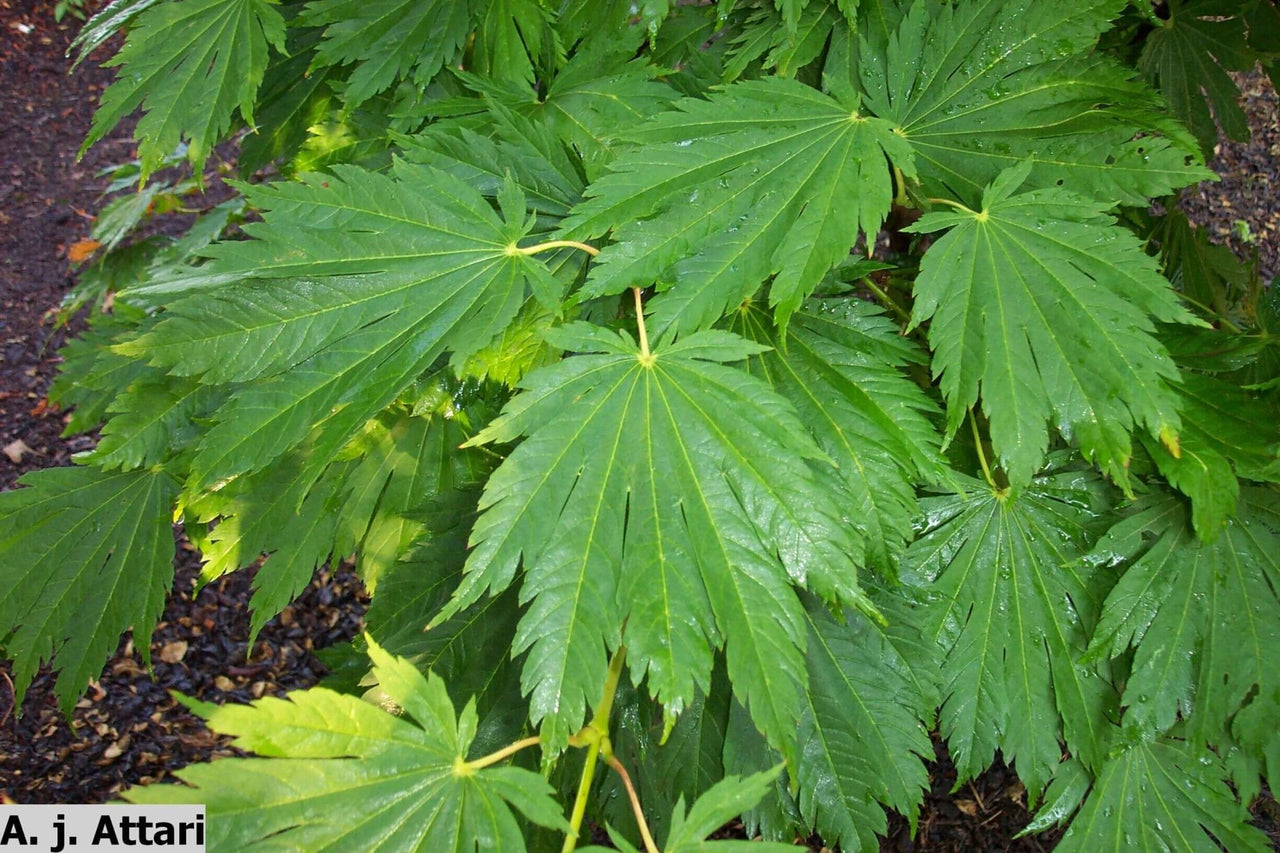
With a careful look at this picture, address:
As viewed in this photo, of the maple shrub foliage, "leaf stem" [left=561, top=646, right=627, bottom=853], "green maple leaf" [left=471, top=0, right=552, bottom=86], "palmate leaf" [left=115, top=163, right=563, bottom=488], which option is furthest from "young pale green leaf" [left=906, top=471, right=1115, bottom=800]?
"green maple leaf" [left=471, top=0, right=552, bottom=86]

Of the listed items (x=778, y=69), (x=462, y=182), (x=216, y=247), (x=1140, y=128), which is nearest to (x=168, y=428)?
(x=216, y=247)

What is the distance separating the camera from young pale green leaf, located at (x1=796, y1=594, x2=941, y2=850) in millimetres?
1367

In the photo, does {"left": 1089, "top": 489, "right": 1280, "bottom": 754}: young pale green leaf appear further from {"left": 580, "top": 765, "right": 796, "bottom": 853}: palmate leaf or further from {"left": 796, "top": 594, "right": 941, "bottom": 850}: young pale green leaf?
{"left": 580, "top": 765, "right": 796, "bottom": 853}: palmate leaf

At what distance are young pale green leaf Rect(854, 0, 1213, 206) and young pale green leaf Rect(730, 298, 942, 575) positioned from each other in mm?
243

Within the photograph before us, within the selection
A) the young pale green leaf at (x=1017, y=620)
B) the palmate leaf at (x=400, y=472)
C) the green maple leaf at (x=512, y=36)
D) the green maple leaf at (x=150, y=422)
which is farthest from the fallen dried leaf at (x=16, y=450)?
the young pale green leaf at (x=1017, y=620)

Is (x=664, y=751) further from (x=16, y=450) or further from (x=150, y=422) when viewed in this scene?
(x=16, y=450)

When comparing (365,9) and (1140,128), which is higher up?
(365,9)

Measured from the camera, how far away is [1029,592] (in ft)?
4.58

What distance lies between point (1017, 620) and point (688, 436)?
2.21 ft

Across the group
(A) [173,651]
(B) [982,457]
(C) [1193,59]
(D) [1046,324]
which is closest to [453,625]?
(B) [982,457]

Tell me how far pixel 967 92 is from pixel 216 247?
1.08 m

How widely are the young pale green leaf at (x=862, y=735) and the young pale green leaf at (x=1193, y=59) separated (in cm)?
133

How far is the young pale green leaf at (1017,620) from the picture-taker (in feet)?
4.50

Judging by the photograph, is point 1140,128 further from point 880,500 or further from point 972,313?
point 880,500
